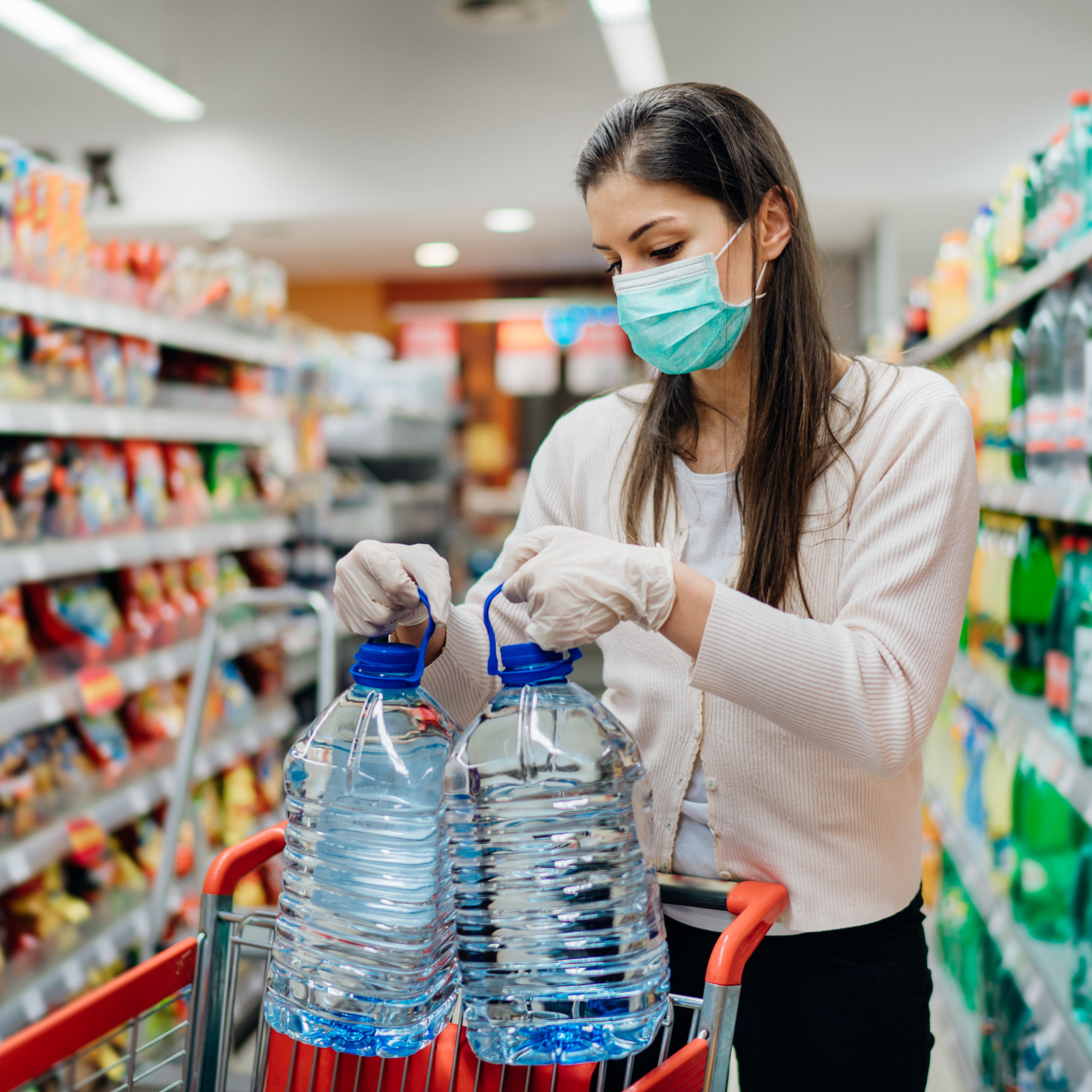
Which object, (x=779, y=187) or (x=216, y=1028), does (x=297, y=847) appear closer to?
(x=216, y=1028)

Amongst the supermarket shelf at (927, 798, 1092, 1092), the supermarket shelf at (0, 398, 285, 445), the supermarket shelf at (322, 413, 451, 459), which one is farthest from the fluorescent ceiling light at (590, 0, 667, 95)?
the supermarket shelf at (927, 798, 1092, 1092)

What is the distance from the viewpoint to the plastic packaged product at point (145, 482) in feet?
10.4

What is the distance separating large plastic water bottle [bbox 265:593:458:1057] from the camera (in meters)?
0.91

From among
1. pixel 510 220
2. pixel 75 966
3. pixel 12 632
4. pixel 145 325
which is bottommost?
pixel 75 966

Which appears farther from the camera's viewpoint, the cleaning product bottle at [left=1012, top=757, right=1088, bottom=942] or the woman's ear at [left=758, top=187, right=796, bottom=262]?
the cleaning product bottle at [left=1012, top=757, right=1088, bottom=942]

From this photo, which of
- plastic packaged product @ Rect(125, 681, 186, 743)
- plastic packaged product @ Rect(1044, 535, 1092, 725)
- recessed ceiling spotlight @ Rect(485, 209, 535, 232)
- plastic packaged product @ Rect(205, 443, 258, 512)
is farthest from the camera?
recessed ceiling spotlight @ Rect(485, 209, 535, 232)

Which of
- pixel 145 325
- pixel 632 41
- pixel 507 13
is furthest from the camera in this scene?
pixel 507 13

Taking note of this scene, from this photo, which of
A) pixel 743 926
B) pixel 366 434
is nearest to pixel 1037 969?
pixel 743 926

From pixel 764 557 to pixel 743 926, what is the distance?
0.39 meters

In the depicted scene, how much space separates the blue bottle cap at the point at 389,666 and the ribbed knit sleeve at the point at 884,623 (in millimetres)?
A: 255

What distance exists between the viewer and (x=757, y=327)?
129 cm

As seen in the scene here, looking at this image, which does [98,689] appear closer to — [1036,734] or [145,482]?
[145,482]

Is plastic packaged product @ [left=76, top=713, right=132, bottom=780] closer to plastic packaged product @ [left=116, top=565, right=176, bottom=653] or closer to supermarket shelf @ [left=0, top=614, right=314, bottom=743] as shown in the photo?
supermarket shelf @ [left=0, top=614, right=314, bottom=743]

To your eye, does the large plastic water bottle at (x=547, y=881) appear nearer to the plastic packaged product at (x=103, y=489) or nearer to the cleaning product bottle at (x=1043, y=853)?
the cleaning product bottle at (x=1043, y=853)
